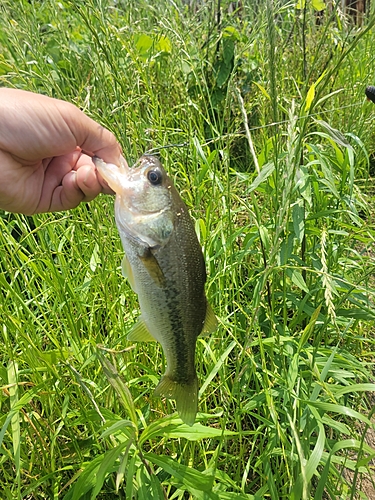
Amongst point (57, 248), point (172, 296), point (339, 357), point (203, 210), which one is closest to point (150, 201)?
point (172, 296)

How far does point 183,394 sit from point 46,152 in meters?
0.85

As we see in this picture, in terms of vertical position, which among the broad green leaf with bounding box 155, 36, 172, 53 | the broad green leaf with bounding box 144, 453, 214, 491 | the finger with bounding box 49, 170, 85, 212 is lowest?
the broad green leaf with bounding box 144, 453, 214, 491

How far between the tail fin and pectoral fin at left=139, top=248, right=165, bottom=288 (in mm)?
294

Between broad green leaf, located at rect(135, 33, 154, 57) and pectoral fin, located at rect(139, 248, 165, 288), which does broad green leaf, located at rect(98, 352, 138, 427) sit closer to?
pectoral fin, located at rect(139, 248, 165, 288)

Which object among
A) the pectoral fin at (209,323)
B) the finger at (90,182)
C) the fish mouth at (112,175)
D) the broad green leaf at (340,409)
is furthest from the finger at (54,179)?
the broad green leaf at (340,409)

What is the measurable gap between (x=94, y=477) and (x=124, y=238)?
656mm

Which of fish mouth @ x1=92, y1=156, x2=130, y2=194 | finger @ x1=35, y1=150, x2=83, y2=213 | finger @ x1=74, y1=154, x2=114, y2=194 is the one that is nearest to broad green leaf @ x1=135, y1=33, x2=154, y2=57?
finger @ x1=35, y1=150, x2=83, y2=213

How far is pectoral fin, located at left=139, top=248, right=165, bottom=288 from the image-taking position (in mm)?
1079

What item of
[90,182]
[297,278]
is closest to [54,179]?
[90,182]

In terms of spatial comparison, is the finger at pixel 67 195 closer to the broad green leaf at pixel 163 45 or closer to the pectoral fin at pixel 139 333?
the pectoral fin at pixel 139 333

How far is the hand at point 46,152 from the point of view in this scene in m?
1.25

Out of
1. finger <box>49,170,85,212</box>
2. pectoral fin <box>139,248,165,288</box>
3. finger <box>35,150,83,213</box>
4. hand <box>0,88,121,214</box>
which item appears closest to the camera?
pectoral fin <box>139,248,165,288</box>

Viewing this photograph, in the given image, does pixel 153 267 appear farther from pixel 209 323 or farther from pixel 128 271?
pixel 209 323

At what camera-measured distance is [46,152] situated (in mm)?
1332
